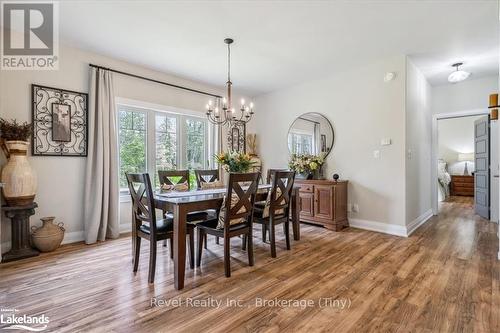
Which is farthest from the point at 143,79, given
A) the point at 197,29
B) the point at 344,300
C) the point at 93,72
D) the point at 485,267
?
the point at 485,267

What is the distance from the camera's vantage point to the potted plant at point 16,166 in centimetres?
279

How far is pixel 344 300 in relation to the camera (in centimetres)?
204

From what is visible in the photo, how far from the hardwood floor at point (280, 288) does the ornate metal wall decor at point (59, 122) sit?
131 centimetres

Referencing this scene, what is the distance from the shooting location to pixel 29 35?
3076 mm

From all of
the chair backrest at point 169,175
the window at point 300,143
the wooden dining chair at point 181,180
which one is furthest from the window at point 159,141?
the window at point 300,143

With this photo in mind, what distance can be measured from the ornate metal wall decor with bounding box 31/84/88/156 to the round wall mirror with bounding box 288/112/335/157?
142 inches

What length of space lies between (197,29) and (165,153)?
2.20 meters

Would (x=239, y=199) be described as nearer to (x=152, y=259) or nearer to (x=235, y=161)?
(x=235, y=161)

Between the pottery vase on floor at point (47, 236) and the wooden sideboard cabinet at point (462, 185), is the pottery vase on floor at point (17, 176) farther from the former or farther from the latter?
the wooden sideboard cabinet at point (462, 185)

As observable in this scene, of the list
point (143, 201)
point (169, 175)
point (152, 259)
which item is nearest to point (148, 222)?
point (143, 201)

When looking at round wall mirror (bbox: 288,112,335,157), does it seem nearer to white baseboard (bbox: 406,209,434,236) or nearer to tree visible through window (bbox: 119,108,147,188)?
white baseboard (bbox: 406,209,434,236)

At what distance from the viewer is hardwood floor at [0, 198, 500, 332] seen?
1.75m

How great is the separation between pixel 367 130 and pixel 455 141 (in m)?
6.24

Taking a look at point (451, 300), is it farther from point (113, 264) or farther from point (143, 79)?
point (143, 79)
